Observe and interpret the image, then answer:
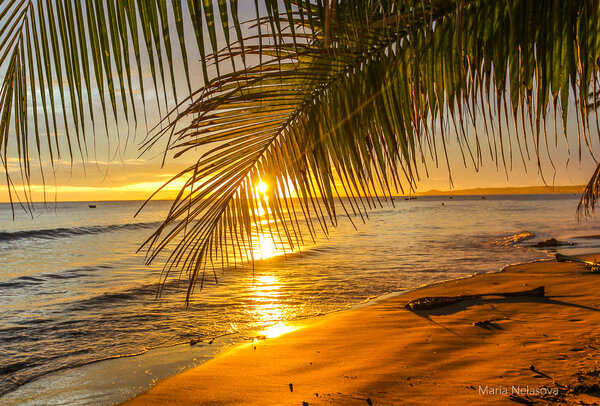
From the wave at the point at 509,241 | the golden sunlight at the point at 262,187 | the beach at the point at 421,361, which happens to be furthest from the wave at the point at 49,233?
the golden sunlight at the point at 262,187

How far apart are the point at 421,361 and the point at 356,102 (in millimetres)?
3539

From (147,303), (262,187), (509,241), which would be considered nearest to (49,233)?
(147,303)

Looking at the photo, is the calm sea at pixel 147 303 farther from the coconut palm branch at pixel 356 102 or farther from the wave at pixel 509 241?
the coconut palm branch at pixel 356 102

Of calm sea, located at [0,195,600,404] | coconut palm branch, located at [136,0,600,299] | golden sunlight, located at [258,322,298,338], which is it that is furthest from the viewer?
golden sunlight, located at [258,322,298,338]

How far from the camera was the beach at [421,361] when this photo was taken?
3410mm

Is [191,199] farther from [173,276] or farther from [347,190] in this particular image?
[173,276]

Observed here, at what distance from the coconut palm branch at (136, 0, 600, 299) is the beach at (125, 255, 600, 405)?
7.98 feet

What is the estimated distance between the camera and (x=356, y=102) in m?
1.47

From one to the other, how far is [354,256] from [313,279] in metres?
4.65

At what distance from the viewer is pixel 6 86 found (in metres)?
0.79

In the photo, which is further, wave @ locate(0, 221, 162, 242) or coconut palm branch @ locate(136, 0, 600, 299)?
wave @ locate(0, 221, 162, 242)

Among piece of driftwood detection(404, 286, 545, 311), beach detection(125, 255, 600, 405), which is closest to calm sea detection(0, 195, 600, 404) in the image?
beach detection(125, 255, 600, 405)

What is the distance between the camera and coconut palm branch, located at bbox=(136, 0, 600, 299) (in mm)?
1150

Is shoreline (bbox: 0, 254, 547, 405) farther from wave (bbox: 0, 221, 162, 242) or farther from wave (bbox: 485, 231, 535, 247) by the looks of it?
wave (bbox: 0, 221, 162, 242)
